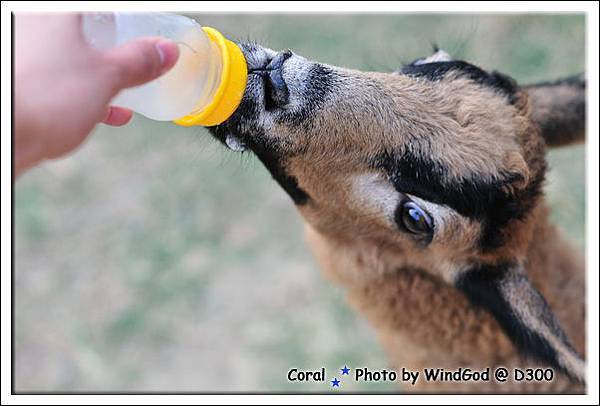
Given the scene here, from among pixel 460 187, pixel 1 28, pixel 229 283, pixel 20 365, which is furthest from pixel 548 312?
pixel 20 365

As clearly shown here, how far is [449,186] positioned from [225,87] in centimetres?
85

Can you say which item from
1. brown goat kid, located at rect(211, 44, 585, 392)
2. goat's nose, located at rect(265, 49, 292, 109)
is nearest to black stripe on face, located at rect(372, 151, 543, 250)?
brown goat kid, located at rect(211, 44, 585, 392)

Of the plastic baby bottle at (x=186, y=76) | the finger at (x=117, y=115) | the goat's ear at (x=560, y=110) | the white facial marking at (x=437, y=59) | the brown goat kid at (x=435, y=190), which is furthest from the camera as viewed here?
the goat's ear at (x=560, y=110)

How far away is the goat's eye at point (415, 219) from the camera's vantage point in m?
2.34

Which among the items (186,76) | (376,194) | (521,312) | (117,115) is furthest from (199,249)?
(186,76)

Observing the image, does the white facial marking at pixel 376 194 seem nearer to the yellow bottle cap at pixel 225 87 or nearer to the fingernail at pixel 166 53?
the yellow bottle cap at pixel 225 87

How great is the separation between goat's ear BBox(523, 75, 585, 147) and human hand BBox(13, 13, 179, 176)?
1927mm

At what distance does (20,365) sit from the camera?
178 inches

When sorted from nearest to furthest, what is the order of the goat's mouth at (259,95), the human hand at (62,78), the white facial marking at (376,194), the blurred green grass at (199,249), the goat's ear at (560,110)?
1. the human hand at (62,78)
2. the goat's mouth at (259,95)
3. the white facial marking at (376,194)
4. the goat's ear at (560,110)
5. the blurred green grass at (199,249)

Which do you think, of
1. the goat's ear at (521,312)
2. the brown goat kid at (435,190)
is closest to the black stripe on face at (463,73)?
the brown goat kid at (435,190)

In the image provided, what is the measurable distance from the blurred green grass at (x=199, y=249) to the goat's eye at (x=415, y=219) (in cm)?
184

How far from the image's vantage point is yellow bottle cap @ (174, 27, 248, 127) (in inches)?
72.7

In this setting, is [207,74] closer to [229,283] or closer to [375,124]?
[375,124]

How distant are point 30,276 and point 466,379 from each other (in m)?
3.34
